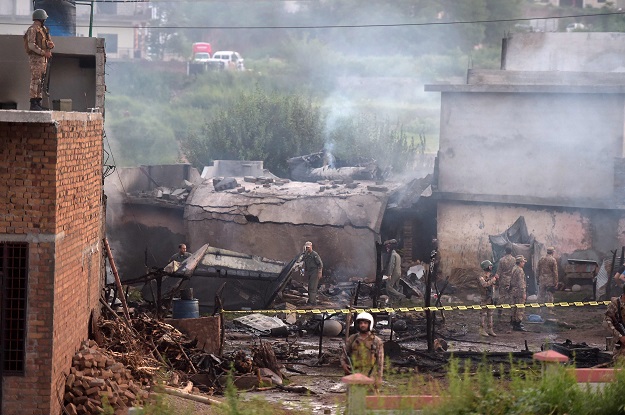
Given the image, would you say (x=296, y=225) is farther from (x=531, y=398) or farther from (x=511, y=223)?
(x=531, y=398)

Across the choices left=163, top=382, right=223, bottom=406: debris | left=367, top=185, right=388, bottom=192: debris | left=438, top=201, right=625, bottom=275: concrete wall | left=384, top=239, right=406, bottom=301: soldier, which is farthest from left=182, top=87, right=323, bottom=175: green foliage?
left=163, top=382, right=223, bottom=406: debris

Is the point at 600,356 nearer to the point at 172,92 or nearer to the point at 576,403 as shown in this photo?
the point at 576,403

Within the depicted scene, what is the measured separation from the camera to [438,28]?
7081 centimetres

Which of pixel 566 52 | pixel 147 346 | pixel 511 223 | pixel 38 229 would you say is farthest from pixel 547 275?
Result: pixel 566 52

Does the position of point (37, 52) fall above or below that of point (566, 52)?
below

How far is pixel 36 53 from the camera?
598 inches

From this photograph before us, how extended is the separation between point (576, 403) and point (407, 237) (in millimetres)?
17949

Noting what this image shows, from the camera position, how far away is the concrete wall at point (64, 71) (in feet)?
60.6

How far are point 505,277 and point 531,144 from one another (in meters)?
6.96

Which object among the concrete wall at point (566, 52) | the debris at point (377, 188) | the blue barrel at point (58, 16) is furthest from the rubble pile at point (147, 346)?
the concrete wall at point (566, 52)

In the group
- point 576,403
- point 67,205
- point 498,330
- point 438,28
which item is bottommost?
point 498,330

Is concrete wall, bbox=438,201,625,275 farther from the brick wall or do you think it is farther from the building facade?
the brick wall

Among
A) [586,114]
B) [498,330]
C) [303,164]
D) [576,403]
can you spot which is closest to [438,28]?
[303,164]

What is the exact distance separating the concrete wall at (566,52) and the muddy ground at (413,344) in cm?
1185
